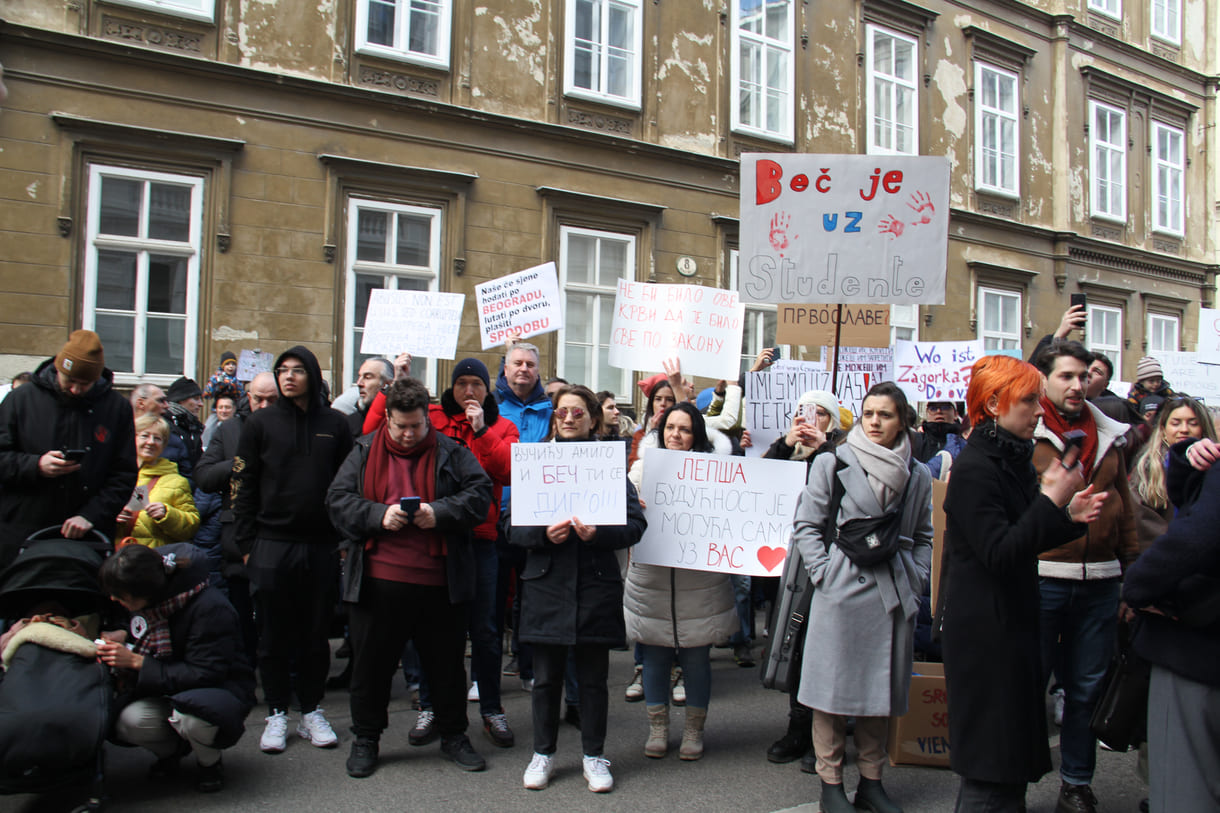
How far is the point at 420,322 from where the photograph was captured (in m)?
8.75

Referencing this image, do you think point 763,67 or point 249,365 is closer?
point 249,365

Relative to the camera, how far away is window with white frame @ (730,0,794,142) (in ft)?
47.9

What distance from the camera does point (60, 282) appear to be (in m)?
9.92

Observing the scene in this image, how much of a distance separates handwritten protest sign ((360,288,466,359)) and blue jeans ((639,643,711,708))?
443 centimetres

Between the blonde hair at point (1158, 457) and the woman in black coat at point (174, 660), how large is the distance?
480 cm

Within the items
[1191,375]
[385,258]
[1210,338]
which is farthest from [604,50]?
[1191,375]

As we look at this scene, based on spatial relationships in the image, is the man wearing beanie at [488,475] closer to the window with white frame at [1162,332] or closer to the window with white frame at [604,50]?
the window with white frame at [604,50]

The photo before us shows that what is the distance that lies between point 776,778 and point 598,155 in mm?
10088

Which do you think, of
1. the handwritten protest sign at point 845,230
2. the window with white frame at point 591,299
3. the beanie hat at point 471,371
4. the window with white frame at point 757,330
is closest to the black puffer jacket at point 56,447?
the beanie hat at point 471,371

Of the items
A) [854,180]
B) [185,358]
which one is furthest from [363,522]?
[185,358]

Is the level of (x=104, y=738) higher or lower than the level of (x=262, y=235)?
lower

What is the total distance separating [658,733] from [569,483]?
4.95ft

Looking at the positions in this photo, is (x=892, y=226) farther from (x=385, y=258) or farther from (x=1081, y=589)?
(x=385, y=258)

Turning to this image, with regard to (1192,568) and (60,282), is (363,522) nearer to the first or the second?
(1192,568)
